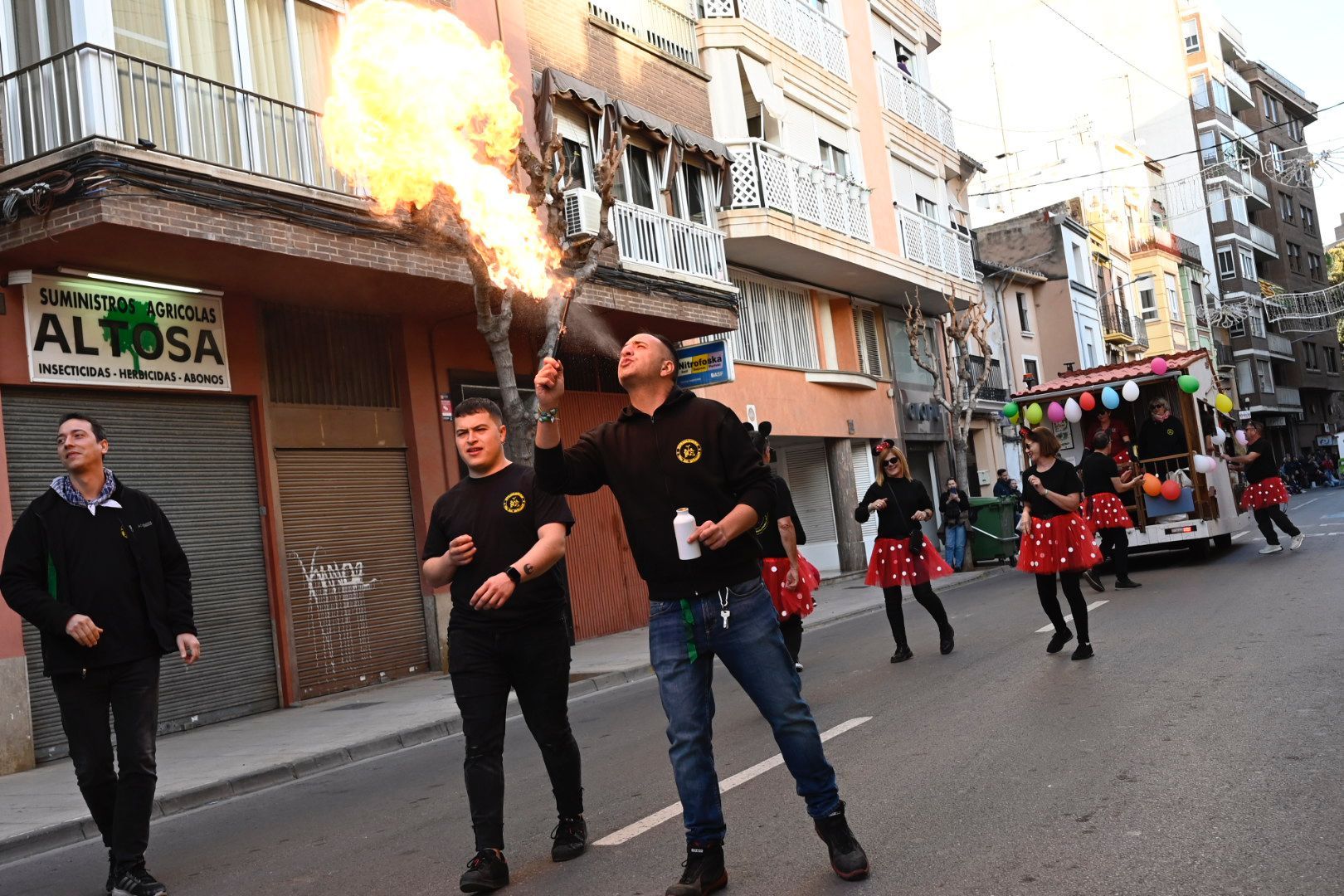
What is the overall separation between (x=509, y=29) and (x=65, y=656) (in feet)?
41.8

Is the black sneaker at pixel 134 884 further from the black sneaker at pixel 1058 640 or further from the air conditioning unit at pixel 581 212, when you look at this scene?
the air conditioning unit at pixel 581 212

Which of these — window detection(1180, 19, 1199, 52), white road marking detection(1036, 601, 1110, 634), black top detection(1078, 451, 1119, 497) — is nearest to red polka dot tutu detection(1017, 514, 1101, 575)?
white road marking detection(1036, 601, 1110, 634)

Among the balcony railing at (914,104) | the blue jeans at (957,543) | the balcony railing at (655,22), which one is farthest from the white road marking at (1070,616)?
the balcony railing at (914,104)

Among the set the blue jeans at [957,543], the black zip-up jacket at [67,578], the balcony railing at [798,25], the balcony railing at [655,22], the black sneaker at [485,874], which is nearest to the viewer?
the black sneaker at [485,874]

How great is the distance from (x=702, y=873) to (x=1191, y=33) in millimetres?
66357

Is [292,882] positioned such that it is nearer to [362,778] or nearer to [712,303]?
[362,778]

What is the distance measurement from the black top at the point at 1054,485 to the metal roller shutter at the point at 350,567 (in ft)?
25.5

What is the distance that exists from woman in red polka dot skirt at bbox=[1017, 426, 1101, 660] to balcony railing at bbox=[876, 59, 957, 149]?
21.1m

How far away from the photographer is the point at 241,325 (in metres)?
13.3

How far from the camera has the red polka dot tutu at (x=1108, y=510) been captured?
15297 mm

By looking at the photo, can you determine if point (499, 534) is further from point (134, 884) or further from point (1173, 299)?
point (1173, 299)

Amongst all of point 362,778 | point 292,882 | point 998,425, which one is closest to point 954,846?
point 292,882

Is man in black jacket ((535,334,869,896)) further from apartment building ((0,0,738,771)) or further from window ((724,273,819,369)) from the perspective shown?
window ((724,273,819,369))

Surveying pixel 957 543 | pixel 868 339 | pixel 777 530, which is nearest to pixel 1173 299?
pixel 868 339
